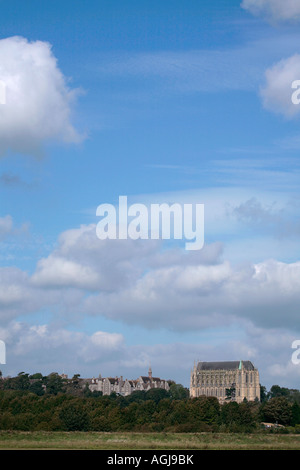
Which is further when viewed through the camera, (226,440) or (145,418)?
(145,418)

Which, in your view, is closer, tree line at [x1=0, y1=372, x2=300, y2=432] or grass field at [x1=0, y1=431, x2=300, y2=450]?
grass field at [x1=0, y1=431, x2=300, y2=450]

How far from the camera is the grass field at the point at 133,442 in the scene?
5144 centimetres

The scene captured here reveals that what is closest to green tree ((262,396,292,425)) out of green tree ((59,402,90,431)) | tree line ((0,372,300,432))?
tree line ((0,372,300,432))

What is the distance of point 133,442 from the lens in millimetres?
56531

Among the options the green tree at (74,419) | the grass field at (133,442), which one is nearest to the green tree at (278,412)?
the green tree at (74,419)

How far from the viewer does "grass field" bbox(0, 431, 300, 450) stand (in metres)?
51.4

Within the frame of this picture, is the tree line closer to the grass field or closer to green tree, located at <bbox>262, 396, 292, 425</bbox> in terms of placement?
green tree, located at <bbox>262, 396, 292, 425</bbox>

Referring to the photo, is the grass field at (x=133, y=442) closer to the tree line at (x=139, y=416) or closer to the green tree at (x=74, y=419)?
the green tree at (x=74, y=419)

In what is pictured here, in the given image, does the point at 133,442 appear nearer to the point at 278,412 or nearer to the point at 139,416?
the point at 139,416
